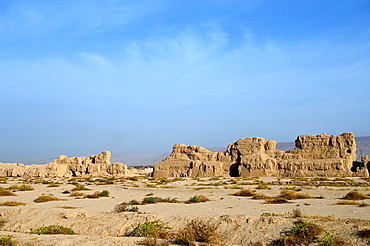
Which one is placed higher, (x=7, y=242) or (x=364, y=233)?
(x=364, y=233)

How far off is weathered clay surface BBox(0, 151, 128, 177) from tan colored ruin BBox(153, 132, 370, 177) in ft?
28.1

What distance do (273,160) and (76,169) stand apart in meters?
31.3

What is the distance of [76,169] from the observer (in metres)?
52.8

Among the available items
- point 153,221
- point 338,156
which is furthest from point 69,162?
point 153,221

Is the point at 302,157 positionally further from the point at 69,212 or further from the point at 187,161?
the point at 69,212

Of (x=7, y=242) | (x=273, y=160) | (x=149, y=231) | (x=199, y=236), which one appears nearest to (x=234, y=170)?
(x=273, y=160)

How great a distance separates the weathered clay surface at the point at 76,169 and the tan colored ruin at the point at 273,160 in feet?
28.1

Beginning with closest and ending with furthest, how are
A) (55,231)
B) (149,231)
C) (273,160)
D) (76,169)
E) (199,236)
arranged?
(199,236) → (149,231) → (55,231) → (273,160) → (76,169)

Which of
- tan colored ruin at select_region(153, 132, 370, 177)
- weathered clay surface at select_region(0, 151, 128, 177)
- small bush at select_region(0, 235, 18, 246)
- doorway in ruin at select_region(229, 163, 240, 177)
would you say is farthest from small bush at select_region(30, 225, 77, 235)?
weathered clay surface at select_region(0, 151, 128, 177)

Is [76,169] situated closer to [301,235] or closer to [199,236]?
[199,236]

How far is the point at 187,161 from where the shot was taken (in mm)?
45656

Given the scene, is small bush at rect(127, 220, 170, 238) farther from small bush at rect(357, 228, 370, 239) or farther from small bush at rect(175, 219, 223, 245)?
small bush at rect(357, 228, 370, 239)

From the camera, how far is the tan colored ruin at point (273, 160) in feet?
119

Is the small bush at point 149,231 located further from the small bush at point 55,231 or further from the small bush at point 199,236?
the small bush at point 55,231
